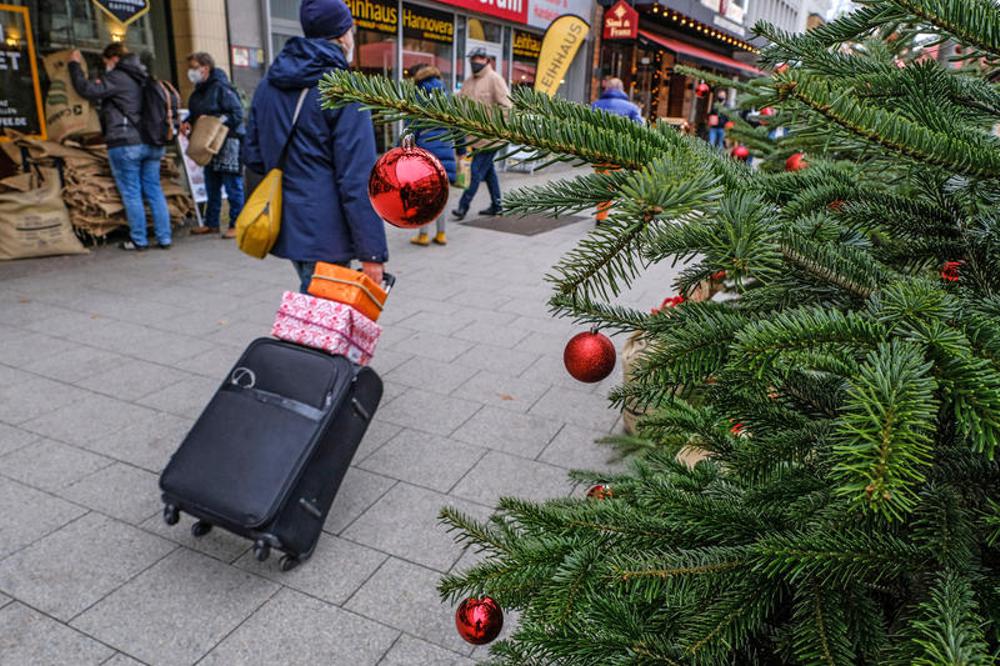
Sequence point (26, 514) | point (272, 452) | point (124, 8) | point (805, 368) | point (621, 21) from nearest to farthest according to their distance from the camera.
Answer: point (805, 368) → point (272, 452) → point (26, 514) → point (124, 8) → point (621, 21)

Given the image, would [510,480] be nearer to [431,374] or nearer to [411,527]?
[411,527]

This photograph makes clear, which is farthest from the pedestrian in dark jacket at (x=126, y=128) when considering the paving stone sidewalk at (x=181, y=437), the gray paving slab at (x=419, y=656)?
the gray paving slab at (x=419, y=656)

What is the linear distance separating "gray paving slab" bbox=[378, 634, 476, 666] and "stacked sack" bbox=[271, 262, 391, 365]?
1181 mm

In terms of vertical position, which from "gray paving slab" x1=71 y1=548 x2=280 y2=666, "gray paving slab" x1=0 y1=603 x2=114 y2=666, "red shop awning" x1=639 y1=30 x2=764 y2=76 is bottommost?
"gray paving slab" x1=71 y1=548 x2=280 y2=666

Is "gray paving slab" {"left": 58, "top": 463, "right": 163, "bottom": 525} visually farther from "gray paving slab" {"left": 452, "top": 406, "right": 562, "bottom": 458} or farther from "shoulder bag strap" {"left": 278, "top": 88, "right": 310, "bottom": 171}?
"shoulder bag strap" {"left": 278, "top": 88, "right": 310, "bottom": 171}

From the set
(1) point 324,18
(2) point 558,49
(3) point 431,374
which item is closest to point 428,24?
(2) point 558,49

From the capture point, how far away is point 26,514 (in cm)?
296

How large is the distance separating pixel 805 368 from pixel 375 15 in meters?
12.1

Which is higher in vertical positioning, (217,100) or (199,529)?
(217,100)

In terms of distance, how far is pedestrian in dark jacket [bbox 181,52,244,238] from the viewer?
7.53 metres

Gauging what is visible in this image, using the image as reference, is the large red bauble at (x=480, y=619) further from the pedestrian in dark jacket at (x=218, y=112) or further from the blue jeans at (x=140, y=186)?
the pedestrian in dark jacket at (x=218, y=112)

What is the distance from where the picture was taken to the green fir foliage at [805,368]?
0.69m

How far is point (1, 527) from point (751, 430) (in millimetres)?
3044

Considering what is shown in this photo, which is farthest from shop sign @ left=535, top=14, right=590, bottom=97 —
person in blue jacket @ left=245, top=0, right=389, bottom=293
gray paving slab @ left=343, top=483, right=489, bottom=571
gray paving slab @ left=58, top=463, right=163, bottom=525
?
gray paving slab @ left=58, top=463, right=163, bottom=525
